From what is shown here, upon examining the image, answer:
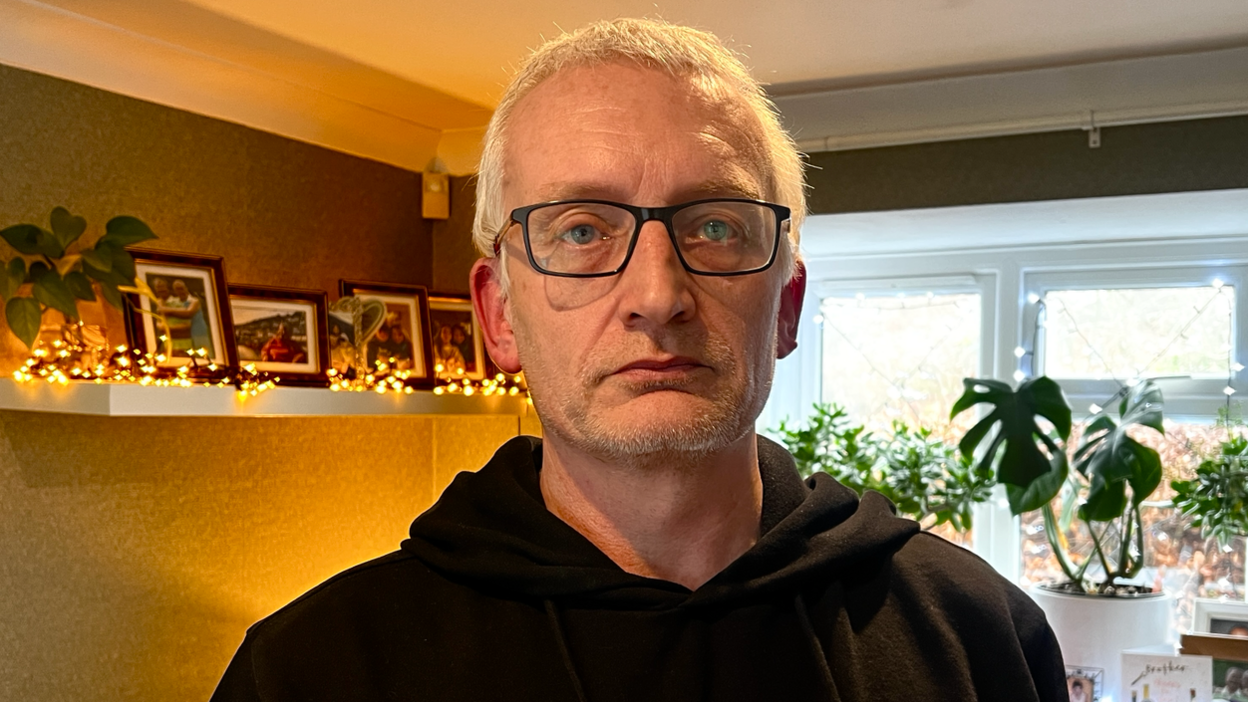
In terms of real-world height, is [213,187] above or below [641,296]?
above

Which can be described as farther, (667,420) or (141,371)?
(141,371)

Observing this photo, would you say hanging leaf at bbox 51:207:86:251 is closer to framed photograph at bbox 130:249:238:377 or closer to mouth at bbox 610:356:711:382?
framed photograph at bbox 130:249:238:377

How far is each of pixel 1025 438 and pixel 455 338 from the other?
1540 mm

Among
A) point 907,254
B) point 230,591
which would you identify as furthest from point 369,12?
point 907,254

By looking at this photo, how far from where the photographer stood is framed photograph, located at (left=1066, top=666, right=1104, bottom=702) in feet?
9.06

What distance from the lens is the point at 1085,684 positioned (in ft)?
9.11

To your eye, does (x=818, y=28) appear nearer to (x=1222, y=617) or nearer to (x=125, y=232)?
(x=125, y=232)

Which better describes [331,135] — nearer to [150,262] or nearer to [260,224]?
[260,224]

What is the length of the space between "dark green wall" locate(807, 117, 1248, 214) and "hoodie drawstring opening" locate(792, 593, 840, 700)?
1893mm

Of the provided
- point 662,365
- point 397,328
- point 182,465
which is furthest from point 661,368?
point 397,328

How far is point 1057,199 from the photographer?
8.70ft

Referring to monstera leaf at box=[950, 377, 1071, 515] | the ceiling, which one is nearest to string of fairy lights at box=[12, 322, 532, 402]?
the ceiling

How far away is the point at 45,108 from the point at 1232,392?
315 cm

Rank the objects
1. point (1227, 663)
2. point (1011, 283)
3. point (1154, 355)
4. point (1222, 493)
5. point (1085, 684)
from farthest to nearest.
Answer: point (1011, 283), point (1154, 355), point (1222, 493), point (1085, 684), point (1227, 663)
